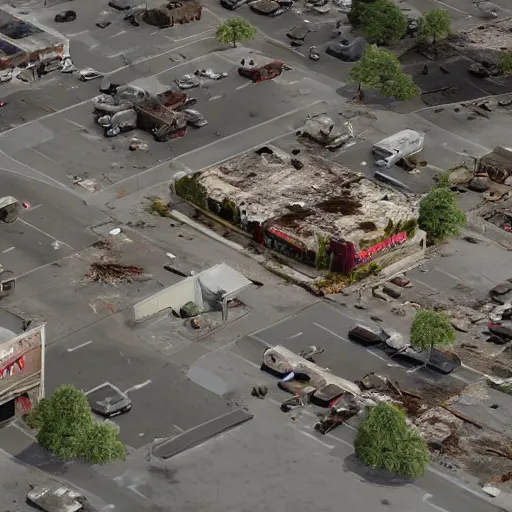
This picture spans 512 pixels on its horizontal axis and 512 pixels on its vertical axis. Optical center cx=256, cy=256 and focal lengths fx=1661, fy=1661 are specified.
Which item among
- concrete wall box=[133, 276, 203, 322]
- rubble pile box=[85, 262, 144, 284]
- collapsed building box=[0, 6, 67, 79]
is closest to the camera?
concrete wall box=[133, 276, 203, 322]

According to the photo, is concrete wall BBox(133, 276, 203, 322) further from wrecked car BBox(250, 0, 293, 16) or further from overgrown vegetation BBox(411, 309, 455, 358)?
wrecked car BBox(250, 0, 293, 16)

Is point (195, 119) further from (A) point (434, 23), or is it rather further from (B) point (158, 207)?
(A) point (434, 23)

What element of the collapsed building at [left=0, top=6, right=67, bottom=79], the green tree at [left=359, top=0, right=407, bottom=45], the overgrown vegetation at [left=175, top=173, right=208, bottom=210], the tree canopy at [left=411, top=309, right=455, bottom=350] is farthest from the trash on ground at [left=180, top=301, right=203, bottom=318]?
the green tree at [left=359, top=0, right=407, bottom=45]

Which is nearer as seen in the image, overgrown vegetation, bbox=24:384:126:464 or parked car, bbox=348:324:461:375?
overgrown vegetation, bbox=24:384:126:464

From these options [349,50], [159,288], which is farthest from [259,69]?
[159,288]

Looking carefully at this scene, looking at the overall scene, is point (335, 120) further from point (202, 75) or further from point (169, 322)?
point (169, 322)
